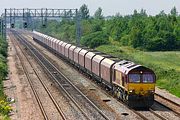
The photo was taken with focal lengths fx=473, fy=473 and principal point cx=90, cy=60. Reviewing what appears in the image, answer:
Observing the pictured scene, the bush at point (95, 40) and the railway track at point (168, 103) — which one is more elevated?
the bush at point (95, 40)

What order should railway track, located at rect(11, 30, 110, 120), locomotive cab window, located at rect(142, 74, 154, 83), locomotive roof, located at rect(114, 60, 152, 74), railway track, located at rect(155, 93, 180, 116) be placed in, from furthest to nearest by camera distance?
railway track, located at rect(155, 93, 180, 116) < locomotive roof, located at rect(114, 60, 152, 74) < locomotive cab window, located at rect(142, 74, 154, 83) < railway track, located at rect(11, 30, 110, 120)

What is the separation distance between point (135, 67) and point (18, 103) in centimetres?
904

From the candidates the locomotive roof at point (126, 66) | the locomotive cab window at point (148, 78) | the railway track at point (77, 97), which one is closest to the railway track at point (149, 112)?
the locomotive cab window at point (148, 78)

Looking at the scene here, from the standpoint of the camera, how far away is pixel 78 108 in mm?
31188

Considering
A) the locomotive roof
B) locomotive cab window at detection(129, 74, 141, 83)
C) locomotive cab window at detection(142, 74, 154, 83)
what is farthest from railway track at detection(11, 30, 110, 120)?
locomotive cab window at detection(142, 74, 154, 83)

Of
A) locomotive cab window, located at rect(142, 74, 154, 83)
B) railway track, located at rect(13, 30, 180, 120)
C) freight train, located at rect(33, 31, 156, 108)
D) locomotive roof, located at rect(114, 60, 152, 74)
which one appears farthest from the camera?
locomotive roof, located at rect(114, 60, 152, 74)

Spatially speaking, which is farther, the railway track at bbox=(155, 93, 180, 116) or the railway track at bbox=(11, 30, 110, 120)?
the railway track at bbox=(155, 93, 180, 116)

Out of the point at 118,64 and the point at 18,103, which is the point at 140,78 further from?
the point at 18,103

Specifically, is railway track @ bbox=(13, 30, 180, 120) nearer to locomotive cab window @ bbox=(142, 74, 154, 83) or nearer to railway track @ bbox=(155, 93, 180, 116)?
railway track @ bbox=(155, 93, 180, 116)

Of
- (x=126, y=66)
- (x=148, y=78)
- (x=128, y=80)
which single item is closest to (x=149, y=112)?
(x=148, y=78)

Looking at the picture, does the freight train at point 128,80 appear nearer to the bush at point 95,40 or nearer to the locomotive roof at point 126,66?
the locomotive roof at point 126,66

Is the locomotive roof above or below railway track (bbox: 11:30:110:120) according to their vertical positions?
above

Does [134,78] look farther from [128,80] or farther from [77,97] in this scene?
[77,97]

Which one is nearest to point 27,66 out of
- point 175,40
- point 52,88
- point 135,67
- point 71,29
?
point 52,88
